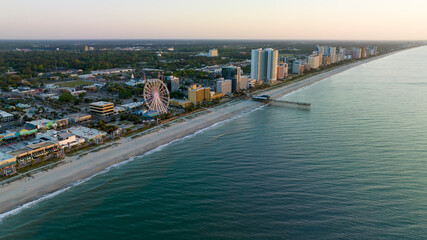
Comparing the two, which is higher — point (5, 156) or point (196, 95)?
point (196, 95)

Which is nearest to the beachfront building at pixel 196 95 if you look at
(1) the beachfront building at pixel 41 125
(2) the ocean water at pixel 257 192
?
(2) the ocean water at pixel 257 192

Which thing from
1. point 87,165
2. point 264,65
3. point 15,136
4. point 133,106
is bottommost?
point 87,165

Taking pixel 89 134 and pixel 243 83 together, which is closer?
pixel 89 134

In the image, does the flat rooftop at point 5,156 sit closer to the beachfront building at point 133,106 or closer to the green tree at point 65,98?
the beachfront building at point 133,106

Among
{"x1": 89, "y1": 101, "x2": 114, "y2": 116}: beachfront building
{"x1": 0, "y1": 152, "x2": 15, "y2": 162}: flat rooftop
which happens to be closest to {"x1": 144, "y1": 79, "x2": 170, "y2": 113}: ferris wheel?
{"x1": 89, "y1": 101, "x2": 114, "y2": 116}: beachfront building

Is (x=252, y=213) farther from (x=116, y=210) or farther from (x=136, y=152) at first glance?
(x=136, y=152)

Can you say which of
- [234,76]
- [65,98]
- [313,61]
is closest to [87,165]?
[65,98]

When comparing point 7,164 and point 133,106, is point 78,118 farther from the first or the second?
point 7,164
